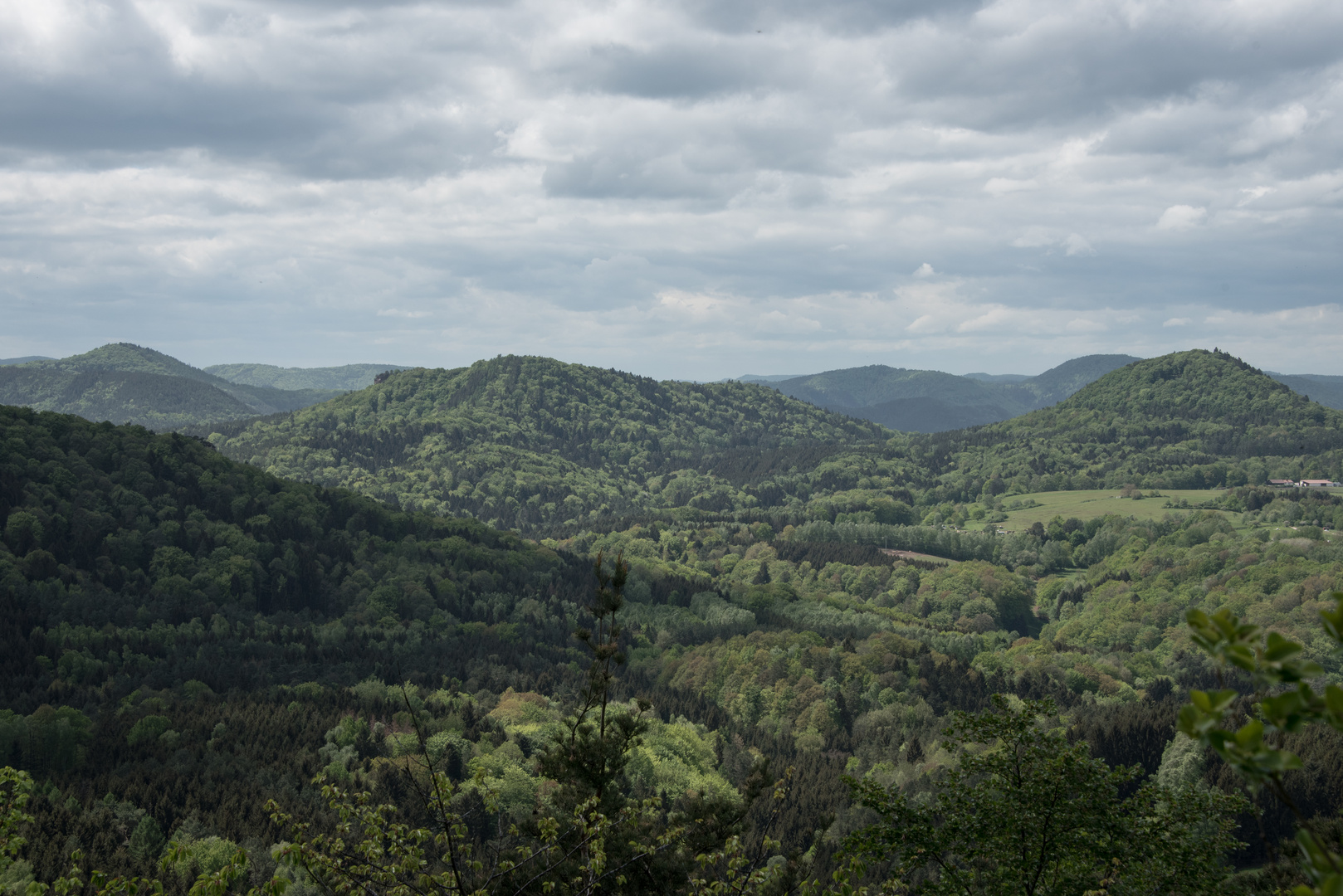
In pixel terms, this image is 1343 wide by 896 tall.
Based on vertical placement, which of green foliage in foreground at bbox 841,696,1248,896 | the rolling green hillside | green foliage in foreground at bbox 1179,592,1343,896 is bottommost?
the rolling green hillside

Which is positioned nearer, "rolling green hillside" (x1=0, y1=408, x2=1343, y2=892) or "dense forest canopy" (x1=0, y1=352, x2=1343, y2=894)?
"dense forest canopy" (x1=0, y1=352, x2=1343, y2=894)

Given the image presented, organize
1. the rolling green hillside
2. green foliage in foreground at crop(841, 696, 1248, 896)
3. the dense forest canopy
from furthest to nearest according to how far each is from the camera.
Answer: the rolling green hillside < the dense forest canopy < green foliage in foreground at crop(841, 696, 1248, 896)

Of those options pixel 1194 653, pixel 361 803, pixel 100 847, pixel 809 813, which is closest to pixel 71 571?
pixel 100 847

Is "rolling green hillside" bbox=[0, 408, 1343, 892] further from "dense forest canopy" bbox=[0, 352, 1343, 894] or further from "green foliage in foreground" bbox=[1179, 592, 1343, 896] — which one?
"green foliage in foreground" bbox=[1179, 592, 1343, 896]

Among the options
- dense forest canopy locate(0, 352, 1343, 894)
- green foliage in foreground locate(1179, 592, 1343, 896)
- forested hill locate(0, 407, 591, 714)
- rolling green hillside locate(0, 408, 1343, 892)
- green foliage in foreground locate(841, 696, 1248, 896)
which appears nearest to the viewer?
green foliage in foreground locate(1179, 592, 1343, 896)

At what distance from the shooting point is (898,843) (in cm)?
3059

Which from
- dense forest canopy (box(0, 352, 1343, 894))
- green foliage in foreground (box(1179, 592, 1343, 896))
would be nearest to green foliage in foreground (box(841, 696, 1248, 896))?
dense forest canopy (box(0, 352, 1343, 894))

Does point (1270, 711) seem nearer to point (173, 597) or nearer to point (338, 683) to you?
point (338, 683)

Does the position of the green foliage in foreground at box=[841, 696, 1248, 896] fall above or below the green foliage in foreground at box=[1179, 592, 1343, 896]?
below

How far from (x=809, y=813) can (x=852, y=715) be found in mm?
53179

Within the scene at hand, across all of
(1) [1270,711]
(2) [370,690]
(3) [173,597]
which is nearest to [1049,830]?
(1) [1270,711]

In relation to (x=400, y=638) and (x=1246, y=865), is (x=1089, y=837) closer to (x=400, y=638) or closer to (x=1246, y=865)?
(x=1246, y=865)

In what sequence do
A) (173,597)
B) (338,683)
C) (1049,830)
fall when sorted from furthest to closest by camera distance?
(173,597) < (338,683) < (1049,830)

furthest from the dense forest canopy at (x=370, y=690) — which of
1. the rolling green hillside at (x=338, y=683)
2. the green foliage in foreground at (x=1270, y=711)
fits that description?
the green foliage in foreground at (x=1270, y=711)
